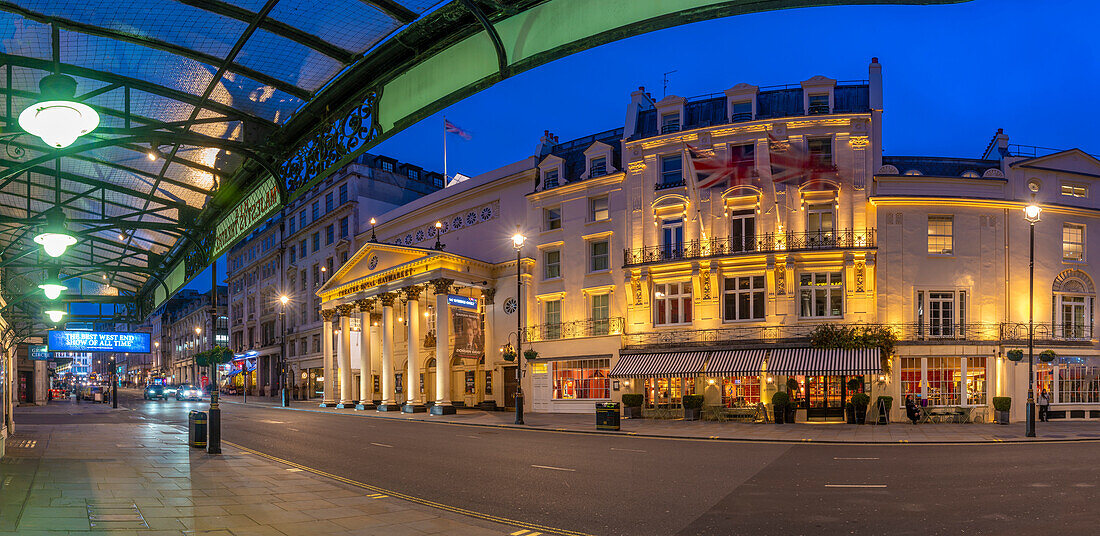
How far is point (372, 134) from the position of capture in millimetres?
6684

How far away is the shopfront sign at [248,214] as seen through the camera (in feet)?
27.4

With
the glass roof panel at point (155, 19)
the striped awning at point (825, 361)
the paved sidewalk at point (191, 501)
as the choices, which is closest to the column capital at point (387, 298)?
the striped awning at point (825, 361)

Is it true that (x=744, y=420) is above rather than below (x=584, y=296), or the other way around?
below

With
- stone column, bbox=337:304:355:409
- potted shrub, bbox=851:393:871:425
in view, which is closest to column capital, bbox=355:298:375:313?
stone column, bbox=337:304:355:409

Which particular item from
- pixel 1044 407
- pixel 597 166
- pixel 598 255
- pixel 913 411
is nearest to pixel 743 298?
pixel 598 255

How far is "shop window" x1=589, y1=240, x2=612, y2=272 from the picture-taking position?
129ft

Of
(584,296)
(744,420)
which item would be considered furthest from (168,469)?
(584,296)

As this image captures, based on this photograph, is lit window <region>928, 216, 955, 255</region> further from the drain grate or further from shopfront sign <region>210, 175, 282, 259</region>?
the drain grate

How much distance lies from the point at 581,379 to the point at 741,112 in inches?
619

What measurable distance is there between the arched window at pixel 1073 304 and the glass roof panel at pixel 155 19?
3699 centimetres

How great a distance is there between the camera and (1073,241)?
34.0 metres

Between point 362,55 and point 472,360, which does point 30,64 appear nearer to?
point 362,55

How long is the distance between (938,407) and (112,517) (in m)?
31.6

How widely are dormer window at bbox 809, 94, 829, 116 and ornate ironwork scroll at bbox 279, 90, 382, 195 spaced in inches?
1204
